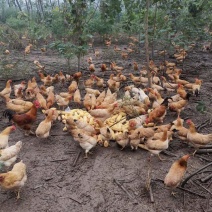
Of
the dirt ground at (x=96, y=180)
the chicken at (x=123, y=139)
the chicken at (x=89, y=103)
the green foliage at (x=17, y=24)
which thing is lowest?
the dirt ground at (x=96, y=180)

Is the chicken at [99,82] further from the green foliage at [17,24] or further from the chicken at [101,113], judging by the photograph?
the green foliage at [17,24]

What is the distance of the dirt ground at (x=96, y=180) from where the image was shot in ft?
14.4

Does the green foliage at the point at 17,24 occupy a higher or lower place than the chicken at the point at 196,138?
higher

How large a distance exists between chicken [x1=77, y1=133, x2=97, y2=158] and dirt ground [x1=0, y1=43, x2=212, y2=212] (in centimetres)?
24

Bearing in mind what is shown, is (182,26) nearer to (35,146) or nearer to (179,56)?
(179,56)

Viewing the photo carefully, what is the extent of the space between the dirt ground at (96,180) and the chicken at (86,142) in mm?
244

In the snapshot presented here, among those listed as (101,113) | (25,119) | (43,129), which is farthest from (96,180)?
(25,119)

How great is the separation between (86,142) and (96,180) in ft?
2.92

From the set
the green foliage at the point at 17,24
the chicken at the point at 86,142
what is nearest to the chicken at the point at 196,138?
the chicken at the point at 86,142

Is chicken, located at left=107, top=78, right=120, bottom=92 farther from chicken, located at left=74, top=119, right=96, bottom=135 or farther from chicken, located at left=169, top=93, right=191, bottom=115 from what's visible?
chicken, located at left=74, top=119, right=96, bottom=135

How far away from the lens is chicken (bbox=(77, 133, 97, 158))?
5552 mm

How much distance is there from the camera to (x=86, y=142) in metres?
5.56

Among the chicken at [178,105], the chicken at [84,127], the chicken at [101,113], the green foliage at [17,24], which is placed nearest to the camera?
the chicken at [84,127]

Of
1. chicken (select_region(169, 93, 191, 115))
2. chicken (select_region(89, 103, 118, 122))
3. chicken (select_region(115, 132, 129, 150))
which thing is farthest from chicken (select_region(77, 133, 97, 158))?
chicken (select_region(169, 93, 191, 115))
